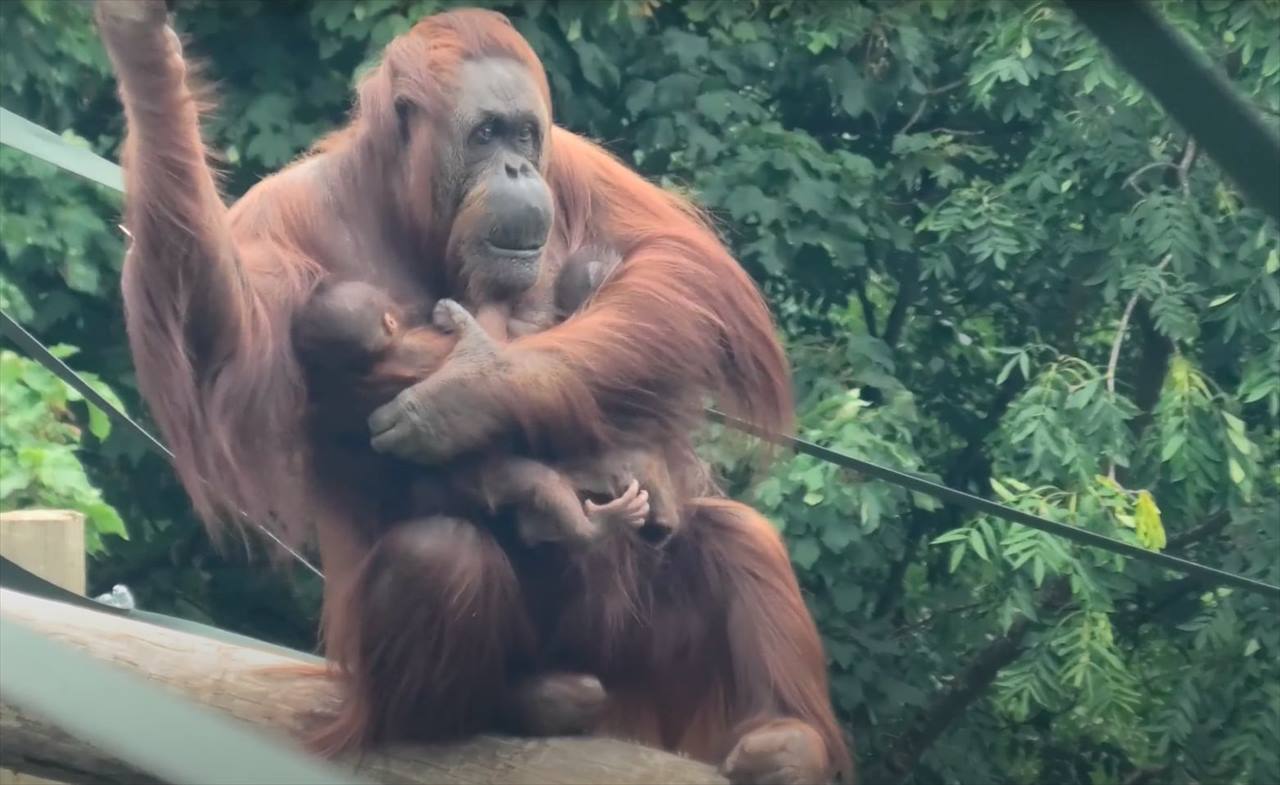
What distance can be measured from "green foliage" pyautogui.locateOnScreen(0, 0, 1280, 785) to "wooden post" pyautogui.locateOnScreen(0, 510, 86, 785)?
183 cm

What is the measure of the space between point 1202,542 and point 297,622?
283 centimetres

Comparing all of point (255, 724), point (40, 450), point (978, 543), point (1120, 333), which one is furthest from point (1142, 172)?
point (255, 724)

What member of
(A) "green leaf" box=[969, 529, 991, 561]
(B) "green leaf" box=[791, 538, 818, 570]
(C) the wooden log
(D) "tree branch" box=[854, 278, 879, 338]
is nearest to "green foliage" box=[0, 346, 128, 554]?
(C) the wooden log

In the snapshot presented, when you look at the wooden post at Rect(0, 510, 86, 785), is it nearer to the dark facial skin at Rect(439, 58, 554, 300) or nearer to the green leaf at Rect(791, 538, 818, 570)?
the dark facial skin at Rect(439, 58, 554, 300)

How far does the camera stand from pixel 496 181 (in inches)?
81.3

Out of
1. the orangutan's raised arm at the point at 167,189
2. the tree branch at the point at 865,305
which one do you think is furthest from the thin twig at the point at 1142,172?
the orangutan's raised arm at the point at 167,189

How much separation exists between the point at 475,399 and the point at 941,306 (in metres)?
4.03

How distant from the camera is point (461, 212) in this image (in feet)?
6.87

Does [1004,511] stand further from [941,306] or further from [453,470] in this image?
[941,306]

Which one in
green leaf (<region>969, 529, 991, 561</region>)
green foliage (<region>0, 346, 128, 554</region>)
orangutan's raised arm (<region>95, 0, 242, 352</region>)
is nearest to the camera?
orangutan's raised arm (<region>95, 0, 242, 352</region>)

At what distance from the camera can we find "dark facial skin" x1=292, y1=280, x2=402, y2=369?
1981 millimetres

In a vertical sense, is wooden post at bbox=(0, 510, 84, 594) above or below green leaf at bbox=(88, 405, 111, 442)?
above

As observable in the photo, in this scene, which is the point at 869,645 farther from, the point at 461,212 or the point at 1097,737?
the point at 461,212

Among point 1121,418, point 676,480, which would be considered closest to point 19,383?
point 676,480
